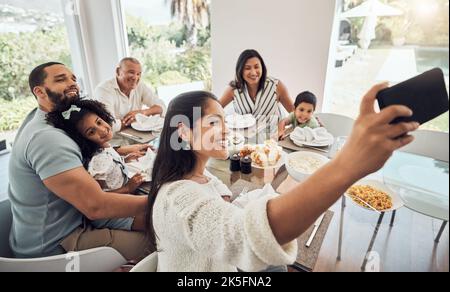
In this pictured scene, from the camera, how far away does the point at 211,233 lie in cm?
41

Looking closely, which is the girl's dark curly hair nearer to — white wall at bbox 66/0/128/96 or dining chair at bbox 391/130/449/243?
dining chair at bbox 391/130/449/243

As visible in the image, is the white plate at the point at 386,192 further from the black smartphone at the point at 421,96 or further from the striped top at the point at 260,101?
the striped top at the point at 260,101

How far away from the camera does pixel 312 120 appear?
1.40 m

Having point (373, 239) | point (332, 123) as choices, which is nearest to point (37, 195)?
point (373, 239)

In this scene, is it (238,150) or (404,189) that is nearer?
(404,189)

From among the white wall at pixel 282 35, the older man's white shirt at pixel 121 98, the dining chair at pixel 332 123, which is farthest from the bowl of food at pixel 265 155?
the white wall at pixel 282 35

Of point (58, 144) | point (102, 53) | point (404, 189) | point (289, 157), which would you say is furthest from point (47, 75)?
point (102, 53)

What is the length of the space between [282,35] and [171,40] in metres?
1.11

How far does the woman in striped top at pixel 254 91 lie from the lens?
5.83 feet

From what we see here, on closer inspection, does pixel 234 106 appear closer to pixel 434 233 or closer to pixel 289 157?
pixel 289 157

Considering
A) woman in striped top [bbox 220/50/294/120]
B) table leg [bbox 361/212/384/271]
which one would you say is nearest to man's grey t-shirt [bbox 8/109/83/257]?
table leg [bbox 361/212/384/271]

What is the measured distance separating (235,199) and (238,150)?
36 cm

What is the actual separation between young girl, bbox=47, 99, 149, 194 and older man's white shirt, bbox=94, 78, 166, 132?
0.69 meters

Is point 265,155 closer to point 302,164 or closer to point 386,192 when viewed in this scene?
point 302,164
